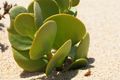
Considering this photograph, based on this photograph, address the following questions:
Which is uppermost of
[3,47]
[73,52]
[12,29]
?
[12,29]

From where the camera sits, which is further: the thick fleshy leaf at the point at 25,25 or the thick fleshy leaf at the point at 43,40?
the thick fleshy leaf at the point at 25,25

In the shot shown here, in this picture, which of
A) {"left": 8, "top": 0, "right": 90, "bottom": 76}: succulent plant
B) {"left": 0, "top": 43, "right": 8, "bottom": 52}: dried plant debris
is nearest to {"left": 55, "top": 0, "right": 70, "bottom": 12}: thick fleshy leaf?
{"left": 8, "top": 0, "right": 90, "bottom": 76}: succulent plant

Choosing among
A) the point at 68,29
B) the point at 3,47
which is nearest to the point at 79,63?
the point at 68,29

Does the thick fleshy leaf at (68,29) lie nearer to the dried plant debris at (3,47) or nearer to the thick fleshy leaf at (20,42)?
the thick fleshy leaf at (20,42)

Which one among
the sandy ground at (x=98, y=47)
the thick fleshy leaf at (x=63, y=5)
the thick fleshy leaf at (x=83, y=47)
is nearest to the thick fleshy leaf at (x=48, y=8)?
the thick fleshy leaf at (x=63, y=5)

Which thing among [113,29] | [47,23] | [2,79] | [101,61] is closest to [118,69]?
[101,61]

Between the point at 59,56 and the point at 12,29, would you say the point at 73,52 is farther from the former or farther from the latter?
the point at 12,29

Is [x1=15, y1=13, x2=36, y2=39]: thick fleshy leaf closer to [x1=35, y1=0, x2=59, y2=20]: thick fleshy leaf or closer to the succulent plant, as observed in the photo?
the succulent plant

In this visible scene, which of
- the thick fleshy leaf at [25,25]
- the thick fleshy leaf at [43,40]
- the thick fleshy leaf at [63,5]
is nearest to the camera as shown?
the thick fleshy leaf at [43,40]
